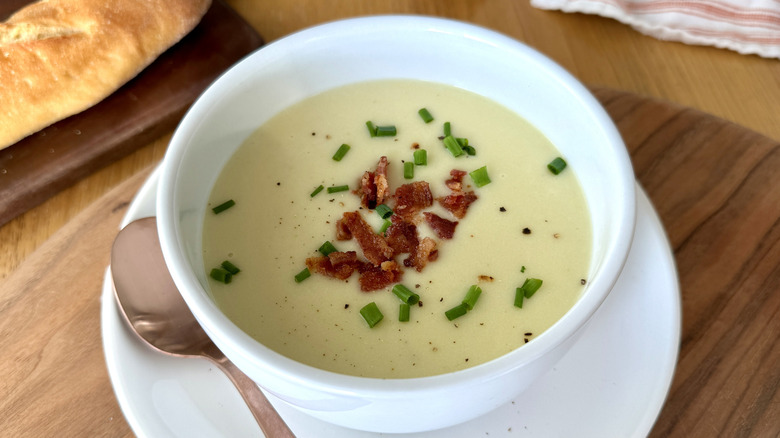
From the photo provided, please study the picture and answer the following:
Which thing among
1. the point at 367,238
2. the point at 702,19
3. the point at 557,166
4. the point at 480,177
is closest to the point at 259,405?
the point at 367,238

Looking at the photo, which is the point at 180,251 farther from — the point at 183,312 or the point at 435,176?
the point at 435,176

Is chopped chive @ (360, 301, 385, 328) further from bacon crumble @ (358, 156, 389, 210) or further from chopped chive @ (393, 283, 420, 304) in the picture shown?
bacon crumble @ (358, 156, 389, 210)

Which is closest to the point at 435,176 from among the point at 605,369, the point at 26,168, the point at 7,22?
the point at 605,369

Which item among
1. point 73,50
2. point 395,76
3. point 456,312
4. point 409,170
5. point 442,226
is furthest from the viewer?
point 73,50

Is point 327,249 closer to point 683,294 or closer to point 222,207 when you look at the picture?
point 222,207

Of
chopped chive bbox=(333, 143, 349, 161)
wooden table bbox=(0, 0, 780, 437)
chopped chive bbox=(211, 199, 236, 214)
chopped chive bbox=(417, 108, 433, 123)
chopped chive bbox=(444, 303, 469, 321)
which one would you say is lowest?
wooden table bbox=(0, 0, 780, 437)

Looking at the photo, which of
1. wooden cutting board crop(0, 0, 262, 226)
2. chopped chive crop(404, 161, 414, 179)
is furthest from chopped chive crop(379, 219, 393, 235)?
wooden cutting board crop(0, 0, 262, 226)

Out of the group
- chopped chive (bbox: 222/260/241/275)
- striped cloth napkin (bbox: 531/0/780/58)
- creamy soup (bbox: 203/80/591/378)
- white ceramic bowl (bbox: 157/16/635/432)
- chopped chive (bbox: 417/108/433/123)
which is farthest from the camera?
striped cloth napkin (bbox: 531/0/780/58)
